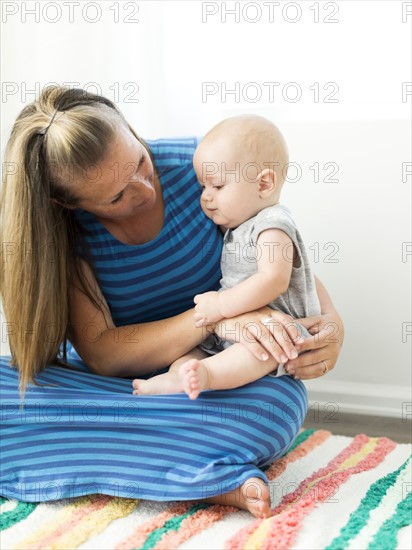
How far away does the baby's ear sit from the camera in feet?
4.70

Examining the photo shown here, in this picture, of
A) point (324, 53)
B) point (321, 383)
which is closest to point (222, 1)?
point (324, 53)

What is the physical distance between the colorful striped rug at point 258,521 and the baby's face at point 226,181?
519mm

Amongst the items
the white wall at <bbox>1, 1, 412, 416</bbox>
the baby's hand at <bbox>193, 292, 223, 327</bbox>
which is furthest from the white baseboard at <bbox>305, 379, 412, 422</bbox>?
the baby's hand at <bbox>193, 292, 223, 327</bbox>

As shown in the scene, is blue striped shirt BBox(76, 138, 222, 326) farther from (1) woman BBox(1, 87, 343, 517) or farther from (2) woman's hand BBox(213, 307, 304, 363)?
(2) woman's hand BBox(213, 307, 304, 363)

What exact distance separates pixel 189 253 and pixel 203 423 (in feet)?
1.18

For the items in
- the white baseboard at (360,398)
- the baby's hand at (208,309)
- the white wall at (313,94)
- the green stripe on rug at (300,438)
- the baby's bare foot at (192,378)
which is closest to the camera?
the baby's bare foot at (192,378)

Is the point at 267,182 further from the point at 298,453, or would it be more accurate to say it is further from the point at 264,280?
the point at 298,453

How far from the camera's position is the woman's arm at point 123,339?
4.90 feet

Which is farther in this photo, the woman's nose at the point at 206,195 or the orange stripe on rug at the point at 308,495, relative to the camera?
the woman's nose at the point at 206,195

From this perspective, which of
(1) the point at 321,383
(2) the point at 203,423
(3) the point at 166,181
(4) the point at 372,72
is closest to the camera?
(2) the point at 203,423

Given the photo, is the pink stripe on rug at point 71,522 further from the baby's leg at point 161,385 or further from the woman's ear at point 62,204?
the woman's ear at point 62,204

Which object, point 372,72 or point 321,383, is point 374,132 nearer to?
point 372,72

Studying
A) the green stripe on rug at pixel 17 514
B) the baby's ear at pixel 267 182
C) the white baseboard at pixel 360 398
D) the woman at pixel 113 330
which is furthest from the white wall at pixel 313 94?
the green stripe on rug at pixel 17 514

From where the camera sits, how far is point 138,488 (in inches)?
55.1
